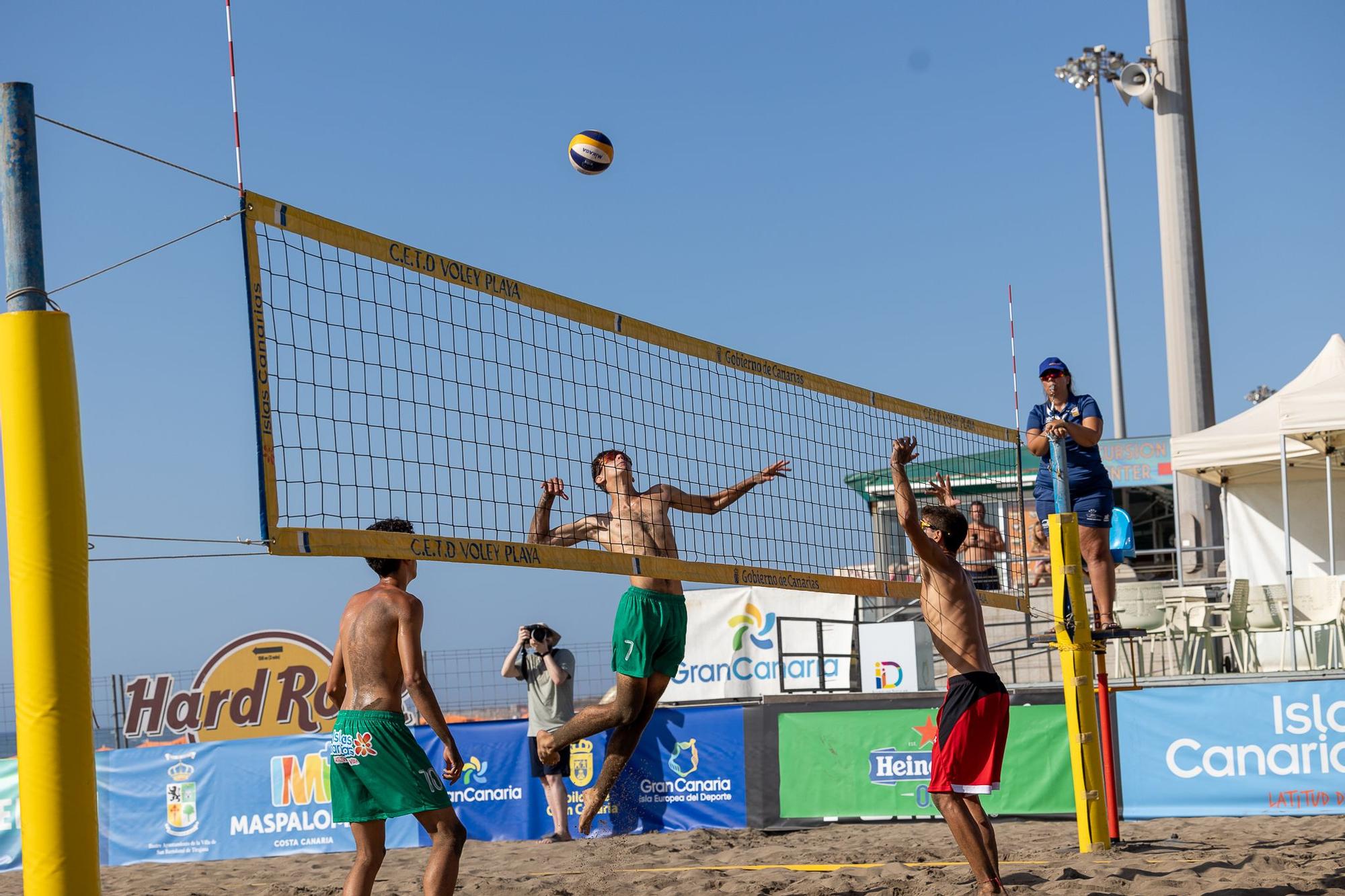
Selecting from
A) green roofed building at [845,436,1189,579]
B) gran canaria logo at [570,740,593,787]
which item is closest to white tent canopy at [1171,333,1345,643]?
green roofed building at [845,436,1189,579]

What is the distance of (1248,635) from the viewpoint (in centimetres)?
1135

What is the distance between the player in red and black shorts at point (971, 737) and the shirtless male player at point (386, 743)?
6.32 ft

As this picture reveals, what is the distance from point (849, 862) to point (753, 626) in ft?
20.9

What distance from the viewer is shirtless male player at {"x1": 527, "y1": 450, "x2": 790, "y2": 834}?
6145 mm

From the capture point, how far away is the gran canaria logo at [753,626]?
45.3ft

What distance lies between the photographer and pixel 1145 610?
1110 cm

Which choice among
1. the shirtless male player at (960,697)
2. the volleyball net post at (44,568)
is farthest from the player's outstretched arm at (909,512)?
the volleyball net post at (44,568)

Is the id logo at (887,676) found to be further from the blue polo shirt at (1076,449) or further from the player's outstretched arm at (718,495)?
the player's outstretched arm at (718,495)

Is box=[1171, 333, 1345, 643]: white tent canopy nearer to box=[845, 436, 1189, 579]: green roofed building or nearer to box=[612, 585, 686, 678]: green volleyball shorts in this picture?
box=[845, 436, 1189, 579]: green roofed building

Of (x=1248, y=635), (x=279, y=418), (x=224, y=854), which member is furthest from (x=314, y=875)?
(x=1248, y=635)

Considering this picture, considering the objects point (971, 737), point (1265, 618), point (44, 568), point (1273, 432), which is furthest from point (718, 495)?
point (1273, 432)

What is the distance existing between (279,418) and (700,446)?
3.01m

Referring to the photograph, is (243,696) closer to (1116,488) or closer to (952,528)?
(952,528)

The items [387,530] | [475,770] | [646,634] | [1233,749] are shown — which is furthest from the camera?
[475,770]
